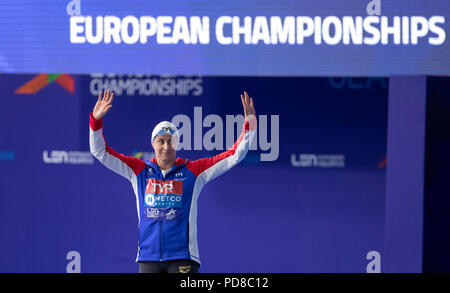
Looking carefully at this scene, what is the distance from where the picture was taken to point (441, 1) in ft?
15.4

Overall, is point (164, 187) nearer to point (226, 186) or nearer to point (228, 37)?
point (228, 37)

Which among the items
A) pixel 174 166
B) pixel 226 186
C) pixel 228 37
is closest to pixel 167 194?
pixel 174 166

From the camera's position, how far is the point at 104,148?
3848 millimetres

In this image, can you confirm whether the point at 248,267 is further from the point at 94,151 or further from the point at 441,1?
the point at 441,1

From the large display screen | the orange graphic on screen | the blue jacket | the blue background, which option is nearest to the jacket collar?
the blue jacket

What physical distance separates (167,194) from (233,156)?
1.50 feet

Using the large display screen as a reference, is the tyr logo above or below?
below

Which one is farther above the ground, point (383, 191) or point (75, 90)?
point (75, 90)

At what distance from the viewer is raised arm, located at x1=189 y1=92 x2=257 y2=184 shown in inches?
150

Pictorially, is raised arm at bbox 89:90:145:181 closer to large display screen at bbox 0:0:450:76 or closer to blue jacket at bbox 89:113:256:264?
blue jacket at bbox 89:113:256:264

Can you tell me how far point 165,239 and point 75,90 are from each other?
223cm

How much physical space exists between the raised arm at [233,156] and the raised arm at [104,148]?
36 cm
